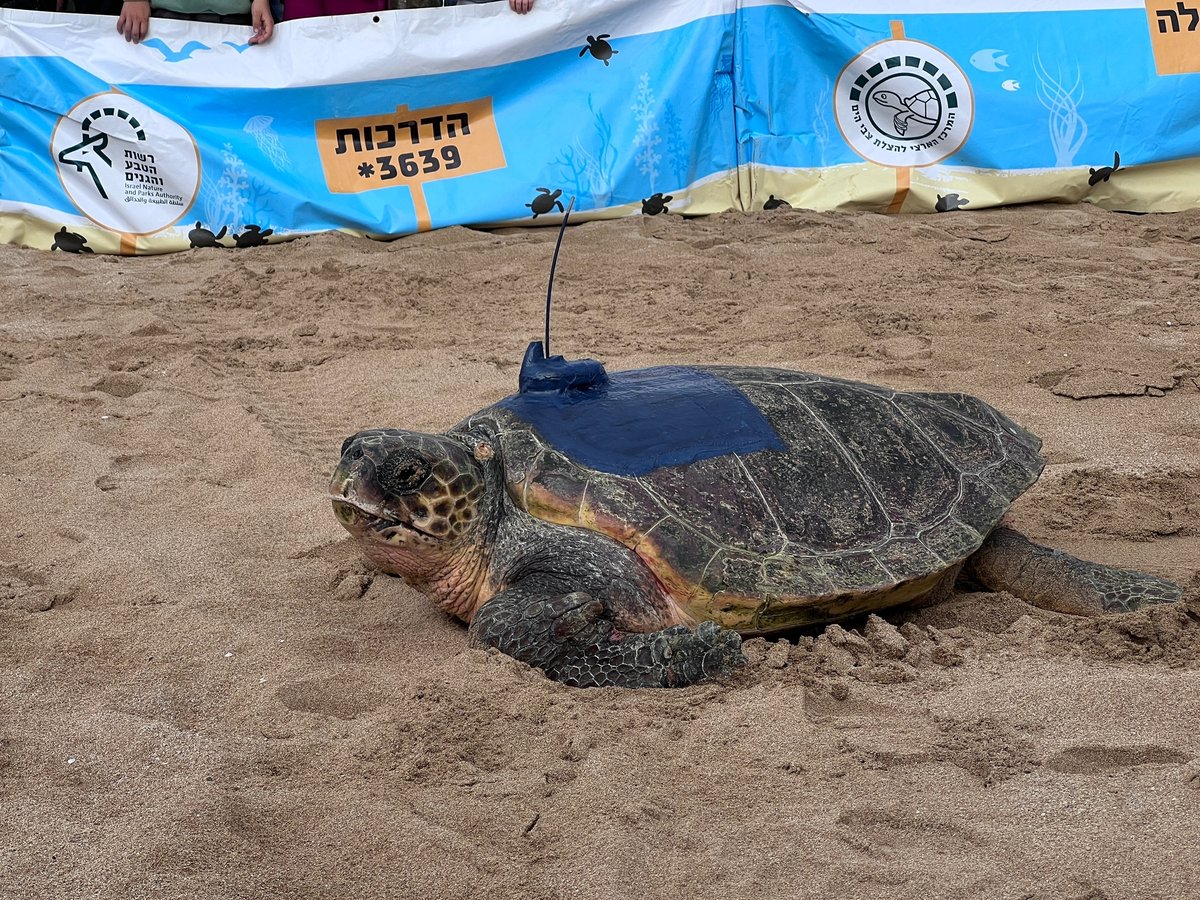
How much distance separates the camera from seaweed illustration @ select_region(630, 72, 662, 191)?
20.3ft

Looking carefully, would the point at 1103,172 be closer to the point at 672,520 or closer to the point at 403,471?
the point at 672,520

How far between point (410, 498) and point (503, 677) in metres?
0.47

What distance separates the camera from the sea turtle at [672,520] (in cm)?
251

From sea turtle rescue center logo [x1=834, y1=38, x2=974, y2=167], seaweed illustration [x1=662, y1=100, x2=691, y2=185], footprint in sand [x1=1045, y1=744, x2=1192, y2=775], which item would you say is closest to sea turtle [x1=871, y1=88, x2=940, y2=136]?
sea turtle rescue center logo [x1=834, y1=38, x2=974, y2=167]

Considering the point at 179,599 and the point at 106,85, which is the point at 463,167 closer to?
the point at 106,85

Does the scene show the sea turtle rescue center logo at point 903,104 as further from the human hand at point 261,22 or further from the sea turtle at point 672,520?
the sea turtle at point 672,520

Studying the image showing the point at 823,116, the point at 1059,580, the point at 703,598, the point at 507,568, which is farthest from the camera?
the point at 823,116

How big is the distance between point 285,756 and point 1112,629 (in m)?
1.67

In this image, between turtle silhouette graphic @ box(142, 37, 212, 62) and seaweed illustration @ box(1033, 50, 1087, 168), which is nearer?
turtle silhouette graphic @ box(142, 37, 212, 62)

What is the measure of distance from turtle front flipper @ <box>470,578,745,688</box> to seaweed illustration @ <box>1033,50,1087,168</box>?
4.68 m

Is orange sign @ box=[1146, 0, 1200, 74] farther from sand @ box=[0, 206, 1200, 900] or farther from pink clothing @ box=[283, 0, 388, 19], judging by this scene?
pink clothing @ box=[283, 0, 388, 19]

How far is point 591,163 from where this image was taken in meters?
6.19

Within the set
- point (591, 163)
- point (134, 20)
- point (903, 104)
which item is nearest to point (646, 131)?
point (591, 163)

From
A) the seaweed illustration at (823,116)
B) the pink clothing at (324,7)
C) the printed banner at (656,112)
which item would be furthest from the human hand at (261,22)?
the seaweed illustration at (823,116)
